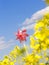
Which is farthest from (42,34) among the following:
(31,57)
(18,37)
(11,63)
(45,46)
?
(18,37)

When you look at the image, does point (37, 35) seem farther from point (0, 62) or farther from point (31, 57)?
point (0, 62)

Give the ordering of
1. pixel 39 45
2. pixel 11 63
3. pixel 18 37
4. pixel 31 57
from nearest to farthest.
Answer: pixel 39 45, pixel 31 57, pixel 11 63, pixel 18 37

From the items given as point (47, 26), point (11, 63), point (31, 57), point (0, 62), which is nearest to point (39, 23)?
point (47, 26)

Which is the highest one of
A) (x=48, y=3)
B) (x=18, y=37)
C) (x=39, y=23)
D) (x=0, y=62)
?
(x=18, y=37)

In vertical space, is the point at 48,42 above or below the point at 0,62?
below

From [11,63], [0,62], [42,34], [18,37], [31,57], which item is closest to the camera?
[42,34]

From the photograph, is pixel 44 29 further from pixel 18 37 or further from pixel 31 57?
pixel 18 37

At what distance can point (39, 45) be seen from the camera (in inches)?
106

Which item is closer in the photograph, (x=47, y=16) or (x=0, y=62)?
(x=47, y=16)

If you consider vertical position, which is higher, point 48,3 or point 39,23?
point 48,3

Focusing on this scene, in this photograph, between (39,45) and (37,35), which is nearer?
(37,35)

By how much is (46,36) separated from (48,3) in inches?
12.7

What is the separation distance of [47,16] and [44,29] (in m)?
0.13

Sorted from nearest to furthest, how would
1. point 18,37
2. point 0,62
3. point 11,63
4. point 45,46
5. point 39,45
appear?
point 45,46
point 39,45
point 0,62
point 11,63
point 18,37
